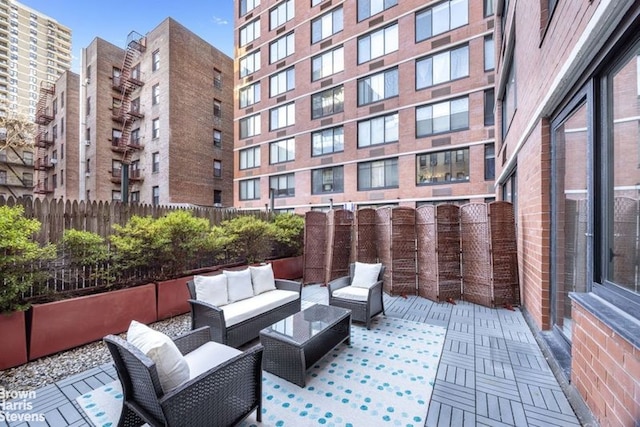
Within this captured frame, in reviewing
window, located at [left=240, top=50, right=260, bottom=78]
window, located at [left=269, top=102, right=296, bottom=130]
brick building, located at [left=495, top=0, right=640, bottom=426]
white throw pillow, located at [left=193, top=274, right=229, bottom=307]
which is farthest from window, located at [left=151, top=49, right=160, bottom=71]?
brick building, located at [left=495, top=0, right=640, bottom=426]

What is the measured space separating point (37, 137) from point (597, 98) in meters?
40.8

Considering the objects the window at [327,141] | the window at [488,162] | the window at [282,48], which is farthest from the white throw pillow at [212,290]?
the window at [282,48]

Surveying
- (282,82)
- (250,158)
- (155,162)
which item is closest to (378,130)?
(282,82)

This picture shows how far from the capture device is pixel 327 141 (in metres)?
17.1

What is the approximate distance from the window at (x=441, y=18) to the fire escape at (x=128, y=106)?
64.8ft

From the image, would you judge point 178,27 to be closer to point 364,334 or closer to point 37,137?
point 37,137

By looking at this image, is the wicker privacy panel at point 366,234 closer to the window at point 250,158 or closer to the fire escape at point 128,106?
the window at point 250,158

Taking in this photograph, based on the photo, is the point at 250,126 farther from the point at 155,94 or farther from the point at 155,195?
the point at 155,195

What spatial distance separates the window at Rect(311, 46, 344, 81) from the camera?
1644cm

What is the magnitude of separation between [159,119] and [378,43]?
50.7ft

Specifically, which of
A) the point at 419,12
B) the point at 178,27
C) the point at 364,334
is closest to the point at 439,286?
the point at 364,334

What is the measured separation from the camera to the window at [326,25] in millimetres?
16438

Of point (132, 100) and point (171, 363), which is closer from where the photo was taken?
point (171, 363)

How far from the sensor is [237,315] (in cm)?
376
